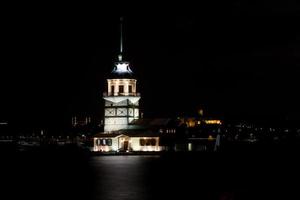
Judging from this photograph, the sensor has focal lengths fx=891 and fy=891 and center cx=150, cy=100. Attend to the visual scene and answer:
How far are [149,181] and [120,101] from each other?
40.8m

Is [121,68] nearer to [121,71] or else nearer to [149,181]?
[121,71]

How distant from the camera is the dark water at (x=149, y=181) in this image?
50.9m

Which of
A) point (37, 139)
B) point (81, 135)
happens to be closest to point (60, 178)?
point (81, 135)

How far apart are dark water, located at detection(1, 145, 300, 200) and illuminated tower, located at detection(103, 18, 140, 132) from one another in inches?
768

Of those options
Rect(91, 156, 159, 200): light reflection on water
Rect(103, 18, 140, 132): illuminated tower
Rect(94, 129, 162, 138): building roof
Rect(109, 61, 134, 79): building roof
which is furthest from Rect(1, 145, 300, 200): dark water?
Rect(109, 61, 134, 79): building roof

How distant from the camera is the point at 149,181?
6012 cm

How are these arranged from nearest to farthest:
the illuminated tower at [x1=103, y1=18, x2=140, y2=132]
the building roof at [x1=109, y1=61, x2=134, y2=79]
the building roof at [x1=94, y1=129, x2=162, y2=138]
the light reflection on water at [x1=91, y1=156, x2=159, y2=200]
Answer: the light reflection on water at [x1=91, y1=156, x2=159, y2=200] < the building roof at [x1=94, y1=129, x2=162, y2=138] < the illuminated tower at [x1=103, y1=18, x2=140, y2=132] < the building roof at [x1=109, y1=61, x2=134, y2=79]

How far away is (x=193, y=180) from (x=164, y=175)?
193 inches

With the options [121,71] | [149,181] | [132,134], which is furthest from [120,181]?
[121,71]

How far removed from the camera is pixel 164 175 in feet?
213

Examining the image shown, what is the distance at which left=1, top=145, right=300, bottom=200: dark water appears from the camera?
2003 inches

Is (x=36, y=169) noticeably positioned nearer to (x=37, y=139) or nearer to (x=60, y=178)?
(x=60, y=178)

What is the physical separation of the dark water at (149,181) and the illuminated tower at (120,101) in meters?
19.5

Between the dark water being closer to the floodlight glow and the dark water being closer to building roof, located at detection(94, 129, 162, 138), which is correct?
building roof, located at detection(94, 129, 162, 138)
